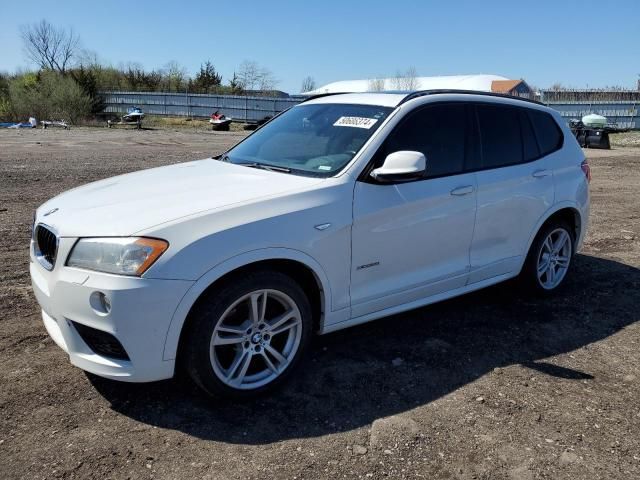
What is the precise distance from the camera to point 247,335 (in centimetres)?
331

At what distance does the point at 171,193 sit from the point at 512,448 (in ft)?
8.12

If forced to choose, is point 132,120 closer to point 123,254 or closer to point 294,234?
point 294,234

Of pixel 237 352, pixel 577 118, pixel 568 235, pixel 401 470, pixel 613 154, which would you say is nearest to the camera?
pixel 401 470

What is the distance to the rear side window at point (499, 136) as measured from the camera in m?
4.56

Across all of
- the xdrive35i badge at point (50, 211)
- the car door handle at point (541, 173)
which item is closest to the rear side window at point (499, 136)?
the car door handle at point (541, 173)

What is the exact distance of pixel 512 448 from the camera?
9.89ft

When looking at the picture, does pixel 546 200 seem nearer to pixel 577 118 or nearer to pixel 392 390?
pixel 392 390

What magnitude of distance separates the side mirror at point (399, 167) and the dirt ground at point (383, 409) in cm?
130

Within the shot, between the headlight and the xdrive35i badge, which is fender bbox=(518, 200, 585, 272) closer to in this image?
the headlight

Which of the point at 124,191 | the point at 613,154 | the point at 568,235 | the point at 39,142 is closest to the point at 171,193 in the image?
the point at 124,191

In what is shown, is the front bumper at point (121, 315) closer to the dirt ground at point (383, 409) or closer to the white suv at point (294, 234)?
the white suv at point (294, 234)

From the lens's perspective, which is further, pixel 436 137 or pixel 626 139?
pixel 626 139

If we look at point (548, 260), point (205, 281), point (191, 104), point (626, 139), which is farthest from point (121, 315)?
point (191, 104)

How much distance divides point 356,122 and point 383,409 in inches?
79.4
